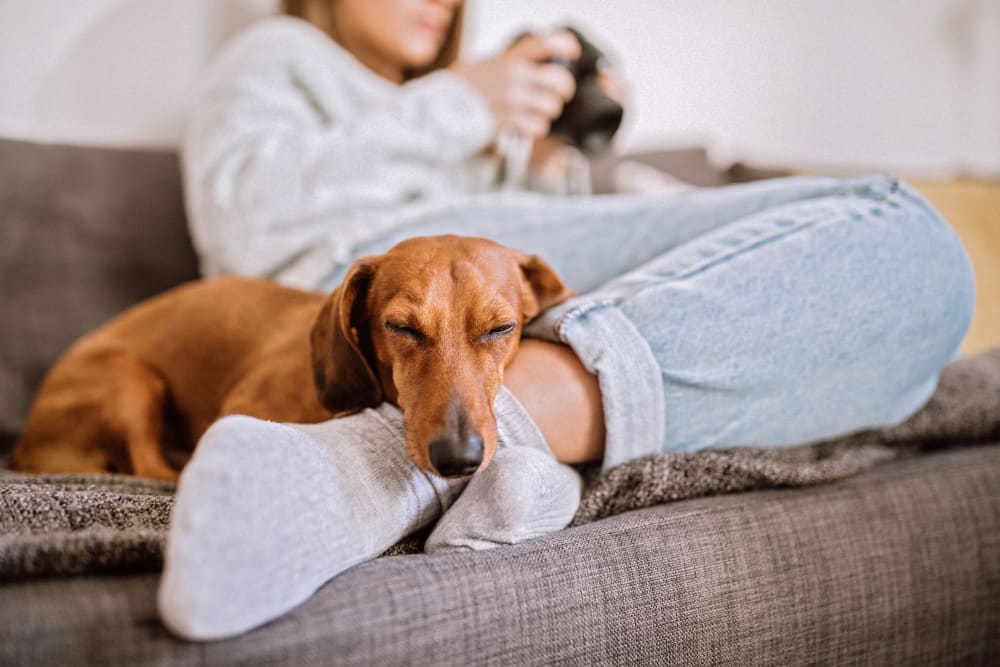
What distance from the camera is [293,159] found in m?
1.33

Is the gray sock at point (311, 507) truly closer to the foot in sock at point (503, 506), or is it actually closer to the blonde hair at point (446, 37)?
the foot in sock at point (503, 506)

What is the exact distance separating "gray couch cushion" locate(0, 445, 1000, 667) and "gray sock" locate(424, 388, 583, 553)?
0.09 ft

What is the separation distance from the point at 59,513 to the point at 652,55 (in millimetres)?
2461

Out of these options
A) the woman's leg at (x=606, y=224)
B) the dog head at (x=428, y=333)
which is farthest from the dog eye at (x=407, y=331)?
the woman's leg at (x=606, y=224)

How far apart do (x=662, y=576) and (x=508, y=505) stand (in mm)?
198

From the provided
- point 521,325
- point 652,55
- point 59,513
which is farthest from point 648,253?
point 652,55

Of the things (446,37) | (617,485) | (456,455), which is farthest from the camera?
(446,37)

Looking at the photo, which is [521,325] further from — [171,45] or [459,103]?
[171,45]

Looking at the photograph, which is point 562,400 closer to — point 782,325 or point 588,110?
point 782,325

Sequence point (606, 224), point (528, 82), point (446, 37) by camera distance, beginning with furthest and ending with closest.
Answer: point (446, 37) → point (528, 82) → point (606, 224)

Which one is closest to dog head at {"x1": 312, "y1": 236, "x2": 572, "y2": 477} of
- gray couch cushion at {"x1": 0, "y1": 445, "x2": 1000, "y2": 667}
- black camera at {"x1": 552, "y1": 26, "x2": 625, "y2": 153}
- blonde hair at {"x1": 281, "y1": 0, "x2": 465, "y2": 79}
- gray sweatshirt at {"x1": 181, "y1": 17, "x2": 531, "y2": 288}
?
gray couch cushion at {"x1": 0, "y1": 445, "x2": 1000, "y2": 667}

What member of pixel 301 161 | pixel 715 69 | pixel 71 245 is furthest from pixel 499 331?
pixel 715 69

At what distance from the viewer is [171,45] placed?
73.5 inches

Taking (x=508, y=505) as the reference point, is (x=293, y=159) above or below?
above
